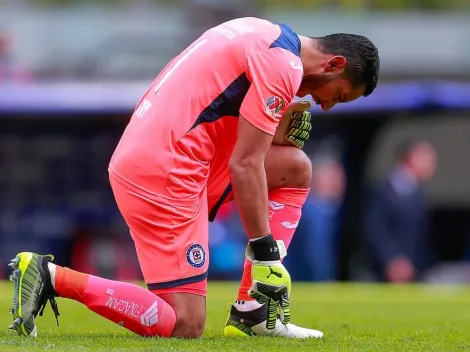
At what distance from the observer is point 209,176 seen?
18.5 ft

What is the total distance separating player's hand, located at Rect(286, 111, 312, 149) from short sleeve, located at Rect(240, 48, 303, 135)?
21.5 inches

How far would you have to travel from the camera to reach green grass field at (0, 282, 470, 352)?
4945mm

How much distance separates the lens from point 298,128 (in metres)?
5.78

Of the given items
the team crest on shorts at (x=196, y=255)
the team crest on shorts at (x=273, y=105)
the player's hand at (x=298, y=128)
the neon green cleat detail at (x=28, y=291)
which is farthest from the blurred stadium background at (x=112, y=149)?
the neon green cleat detail at (x=28, y=291)

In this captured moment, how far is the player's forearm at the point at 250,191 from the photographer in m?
5.08

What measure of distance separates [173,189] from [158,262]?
37 cm

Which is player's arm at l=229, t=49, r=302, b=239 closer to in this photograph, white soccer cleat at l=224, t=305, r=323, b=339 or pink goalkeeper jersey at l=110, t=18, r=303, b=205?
pink goalkeeper jersey at l=110, t=18, r=303, b=205

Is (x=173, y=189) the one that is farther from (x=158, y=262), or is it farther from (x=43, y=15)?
(x=43, y=15)

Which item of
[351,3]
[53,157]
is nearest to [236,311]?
[53,157]

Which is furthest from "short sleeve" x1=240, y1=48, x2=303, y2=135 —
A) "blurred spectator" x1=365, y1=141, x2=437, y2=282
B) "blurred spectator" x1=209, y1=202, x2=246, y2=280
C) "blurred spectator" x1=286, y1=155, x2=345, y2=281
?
"blurred spectator" x1=209, y1=202, x2=246, y2=280

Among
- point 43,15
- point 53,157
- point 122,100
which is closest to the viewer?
point 122,100

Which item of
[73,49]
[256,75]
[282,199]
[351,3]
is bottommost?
[282,199]

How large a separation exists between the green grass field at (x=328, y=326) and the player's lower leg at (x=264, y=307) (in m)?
0.15

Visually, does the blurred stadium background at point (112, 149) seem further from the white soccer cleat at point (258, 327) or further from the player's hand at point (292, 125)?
the white soccer cleat at point (258, 327)
